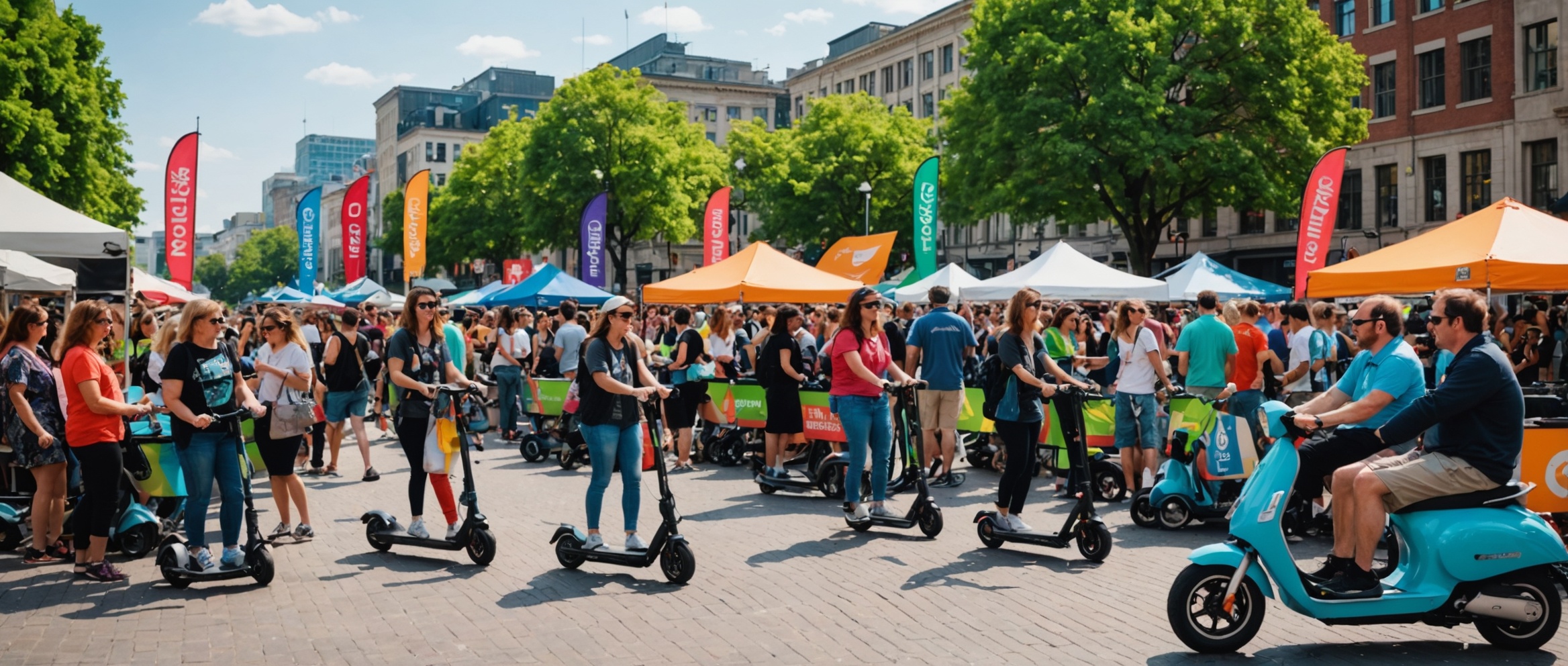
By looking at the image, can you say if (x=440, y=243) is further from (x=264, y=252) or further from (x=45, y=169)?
(x=264, y=252)

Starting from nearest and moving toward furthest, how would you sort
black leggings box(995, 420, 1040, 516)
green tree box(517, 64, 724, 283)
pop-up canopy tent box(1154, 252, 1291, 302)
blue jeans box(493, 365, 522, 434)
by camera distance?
black leggings box(995, 420, 1040, 516), blue jeans box(493, 365, 522, 434), pop-up canopy tent box(1154, 252, 1291, 302), green tree box(517, 64, 724, 283)

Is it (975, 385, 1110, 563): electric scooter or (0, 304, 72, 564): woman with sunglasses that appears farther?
(975, 385, 1110, 563): electric scooter

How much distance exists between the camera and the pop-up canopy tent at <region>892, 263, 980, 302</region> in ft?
79.1

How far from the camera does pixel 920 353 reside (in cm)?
1205

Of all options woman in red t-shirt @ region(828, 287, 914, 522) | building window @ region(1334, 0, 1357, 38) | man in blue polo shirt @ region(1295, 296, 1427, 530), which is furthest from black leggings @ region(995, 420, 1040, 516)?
building window @ region(1334, 0, 1357, 38)

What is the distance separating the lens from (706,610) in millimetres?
7203

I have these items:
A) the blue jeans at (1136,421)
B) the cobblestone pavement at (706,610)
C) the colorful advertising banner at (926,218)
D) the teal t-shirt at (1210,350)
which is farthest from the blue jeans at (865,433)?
the colorful advertising banner at (926,218)

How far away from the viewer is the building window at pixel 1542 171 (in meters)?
33.1

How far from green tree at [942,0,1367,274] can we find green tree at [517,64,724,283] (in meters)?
21.6

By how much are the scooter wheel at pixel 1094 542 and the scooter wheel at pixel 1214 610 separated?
238 cm

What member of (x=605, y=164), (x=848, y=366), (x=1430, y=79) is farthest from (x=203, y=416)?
(x=605, y=164)

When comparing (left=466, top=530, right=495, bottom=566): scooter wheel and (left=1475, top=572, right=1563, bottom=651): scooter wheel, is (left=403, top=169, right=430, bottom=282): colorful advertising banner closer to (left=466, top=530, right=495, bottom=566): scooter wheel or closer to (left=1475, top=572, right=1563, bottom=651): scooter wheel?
(left=466, top=530, right=495, bottom=566): scooter wheel

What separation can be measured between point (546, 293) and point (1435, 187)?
27.8 metres

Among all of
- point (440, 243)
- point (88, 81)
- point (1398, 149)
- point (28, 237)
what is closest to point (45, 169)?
point (88, 81)
